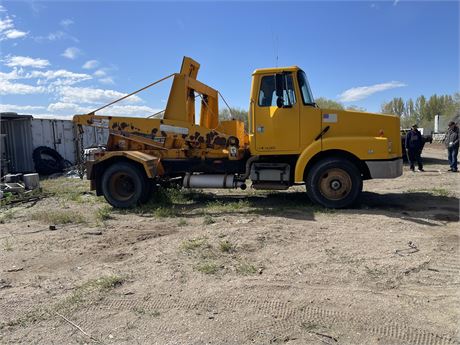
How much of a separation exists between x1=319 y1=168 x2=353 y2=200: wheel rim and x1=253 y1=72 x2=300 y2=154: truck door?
86cm

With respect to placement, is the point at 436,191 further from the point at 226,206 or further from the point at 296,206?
the point at 226,206

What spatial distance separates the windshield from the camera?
8.50 m

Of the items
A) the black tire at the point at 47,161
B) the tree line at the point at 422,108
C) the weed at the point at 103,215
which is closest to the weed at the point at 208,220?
the weed at the point at 103,215

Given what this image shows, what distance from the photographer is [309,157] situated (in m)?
8.39

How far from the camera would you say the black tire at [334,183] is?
8258mm

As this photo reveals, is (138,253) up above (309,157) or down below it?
below

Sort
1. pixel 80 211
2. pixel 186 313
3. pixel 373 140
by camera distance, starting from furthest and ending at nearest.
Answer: pixel 80 211, pixel 373 140, pixel 186 313

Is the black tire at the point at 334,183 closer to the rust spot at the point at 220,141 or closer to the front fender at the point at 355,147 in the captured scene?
the front fender at the point at 355,147

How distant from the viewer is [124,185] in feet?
31.4

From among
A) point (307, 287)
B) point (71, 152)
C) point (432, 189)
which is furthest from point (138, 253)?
point (71, 152)

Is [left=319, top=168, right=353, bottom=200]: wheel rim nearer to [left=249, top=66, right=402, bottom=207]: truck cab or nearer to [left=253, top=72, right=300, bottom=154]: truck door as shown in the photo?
[left=249, top=66, right=402, bottom=207]: truck cab

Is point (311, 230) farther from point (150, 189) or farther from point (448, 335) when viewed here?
point (150, 189)

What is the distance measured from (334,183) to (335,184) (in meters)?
0.03

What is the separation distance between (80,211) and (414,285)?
23.9ft
